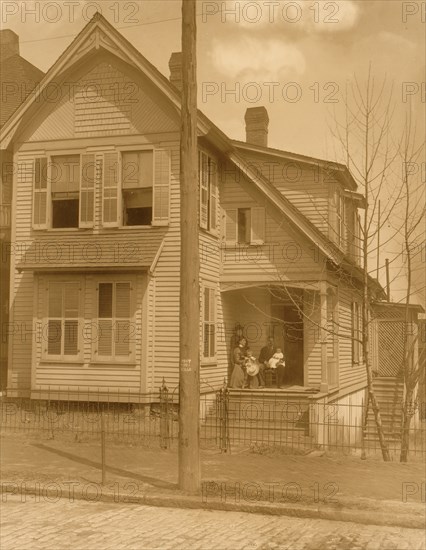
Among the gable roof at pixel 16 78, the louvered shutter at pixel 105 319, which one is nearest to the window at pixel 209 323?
the louvered shutter at pixel 105 319

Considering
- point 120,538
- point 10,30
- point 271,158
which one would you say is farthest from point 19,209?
point 120,538

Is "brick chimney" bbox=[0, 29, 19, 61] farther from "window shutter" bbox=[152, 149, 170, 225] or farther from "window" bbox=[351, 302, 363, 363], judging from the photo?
"window" bbox=[351, 302, 363, 363]

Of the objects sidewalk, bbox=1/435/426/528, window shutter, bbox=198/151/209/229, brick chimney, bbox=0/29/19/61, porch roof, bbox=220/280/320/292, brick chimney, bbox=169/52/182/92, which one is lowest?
sidewalk, bbox=1/435/426/528

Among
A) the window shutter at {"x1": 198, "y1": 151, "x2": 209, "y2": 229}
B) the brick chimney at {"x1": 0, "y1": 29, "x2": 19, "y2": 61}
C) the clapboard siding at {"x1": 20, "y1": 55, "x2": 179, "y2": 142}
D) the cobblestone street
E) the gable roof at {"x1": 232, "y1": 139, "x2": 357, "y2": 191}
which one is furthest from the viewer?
the brick chimney at {"x1": 0, "y1": 29, "x2": 19, "y2": 61}

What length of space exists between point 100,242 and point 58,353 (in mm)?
2999

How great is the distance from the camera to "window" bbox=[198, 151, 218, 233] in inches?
757

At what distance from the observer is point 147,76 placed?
60.2 feet

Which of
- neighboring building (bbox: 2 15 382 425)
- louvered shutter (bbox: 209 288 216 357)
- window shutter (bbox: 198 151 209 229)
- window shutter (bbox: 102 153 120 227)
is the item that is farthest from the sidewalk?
window shutter (bbox: 198 151 209 229)

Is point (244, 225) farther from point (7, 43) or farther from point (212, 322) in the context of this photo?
point (7, 43)

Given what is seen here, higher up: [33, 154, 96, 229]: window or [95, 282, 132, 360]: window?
[33, 154, 96, 229]: window

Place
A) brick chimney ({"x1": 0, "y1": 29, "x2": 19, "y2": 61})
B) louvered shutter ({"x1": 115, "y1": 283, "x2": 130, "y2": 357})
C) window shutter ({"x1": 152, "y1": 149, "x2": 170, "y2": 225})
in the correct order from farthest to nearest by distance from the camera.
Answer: brick chimney ({"x1": 0, "y1": 29, "x2": 19, "y2": 61}) < window shutter ({"x1": 152, "y1": 149, "x2": 170, "y2": 225}) < louvered shutter ({"x1": 115, "y1": 283, "x2": 130, "y2": 357})

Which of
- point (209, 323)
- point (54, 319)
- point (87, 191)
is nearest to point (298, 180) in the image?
point (209, 323)

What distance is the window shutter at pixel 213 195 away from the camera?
19833 mm

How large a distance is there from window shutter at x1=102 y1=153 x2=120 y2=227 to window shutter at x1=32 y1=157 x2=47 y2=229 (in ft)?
5.43
